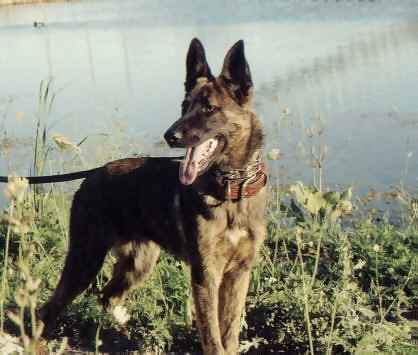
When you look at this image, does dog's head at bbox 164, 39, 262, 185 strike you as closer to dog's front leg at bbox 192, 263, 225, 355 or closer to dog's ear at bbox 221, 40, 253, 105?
dog's ear at bbox 221, 40, 253, 105

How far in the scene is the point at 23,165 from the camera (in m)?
8.05

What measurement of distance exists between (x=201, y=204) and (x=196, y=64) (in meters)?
0.86

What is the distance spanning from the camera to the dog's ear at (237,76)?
3311mm

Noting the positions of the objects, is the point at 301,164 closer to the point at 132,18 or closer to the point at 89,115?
the point at 89,115

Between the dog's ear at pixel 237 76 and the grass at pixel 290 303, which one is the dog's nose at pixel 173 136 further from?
the grass at pixel 290 303

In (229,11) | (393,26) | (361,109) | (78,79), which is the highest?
(229,11)

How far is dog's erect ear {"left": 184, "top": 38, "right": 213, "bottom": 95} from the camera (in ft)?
11.3

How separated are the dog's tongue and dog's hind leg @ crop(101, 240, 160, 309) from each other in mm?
901

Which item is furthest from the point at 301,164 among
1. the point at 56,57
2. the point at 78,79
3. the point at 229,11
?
the point at 229,11

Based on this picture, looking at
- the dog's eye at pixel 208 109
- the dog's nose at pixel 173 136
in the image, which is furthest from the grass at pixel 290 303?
the dog's nose at pixel 173 136

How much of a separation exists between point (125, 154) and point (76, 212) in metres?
3.96

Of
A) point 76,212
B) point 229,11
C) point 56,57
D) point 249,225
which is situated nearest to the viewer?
point 249,225

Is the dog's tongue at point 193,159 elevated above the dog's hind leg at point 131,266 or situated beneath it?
elevated above

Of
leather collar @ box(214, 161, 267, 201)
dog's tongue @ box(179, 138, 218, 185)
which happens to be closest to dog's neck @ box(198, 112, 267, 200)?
leather collar @ box(214, 161, 267, 201)
